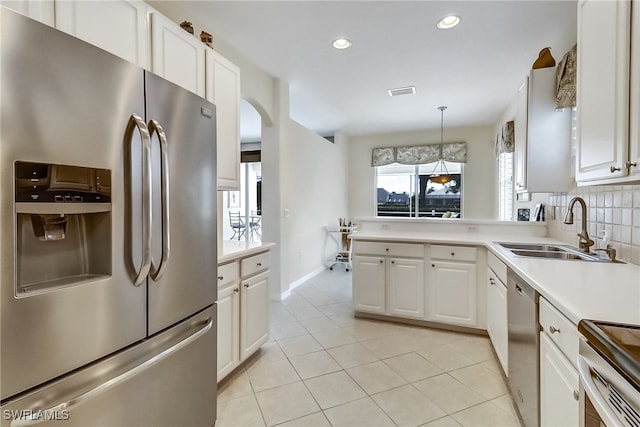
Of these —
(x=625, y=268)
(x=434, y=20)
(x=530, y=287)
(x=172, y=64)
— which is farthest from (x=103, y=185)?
(x=434, y=20)

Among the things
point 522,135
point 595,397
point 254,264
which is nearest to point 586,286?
point 595,397

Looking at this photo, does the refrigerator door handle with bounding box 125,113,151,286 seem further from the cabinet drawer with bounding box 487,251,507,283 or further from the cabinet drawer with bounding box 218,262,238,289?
the cabinet drawer with bounding box 487,251,507,283

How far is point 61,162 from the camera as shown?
0.84m

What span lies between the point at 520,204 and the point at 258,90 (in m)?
3.75

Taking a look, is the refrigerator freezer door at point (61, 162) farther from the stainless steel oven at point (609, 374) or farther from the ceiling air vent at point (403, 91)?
the ceiling air vent at point (403, 91)

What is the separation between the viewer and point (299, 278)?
4.62 m

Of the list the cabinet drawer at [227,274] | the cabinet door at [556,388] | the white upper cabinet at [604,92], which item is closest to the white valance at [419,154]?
the white upper cabinet at [604,92]

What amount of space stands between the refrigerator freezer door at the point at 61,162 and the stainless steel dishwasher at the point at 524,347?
171cm

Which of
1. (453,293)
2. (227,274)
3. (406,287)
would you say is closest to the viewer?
(227,274)

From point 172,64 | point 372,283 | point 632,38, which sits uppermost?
point 172,64

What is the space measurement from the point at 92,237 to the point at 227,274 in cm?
104

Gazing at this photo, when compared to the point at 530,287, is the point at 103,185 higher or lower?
higher

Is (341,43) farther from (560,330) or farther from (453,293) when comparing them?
(560,330)

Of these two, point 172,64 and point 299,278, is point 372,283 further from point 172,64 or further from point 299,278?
point 172,64
